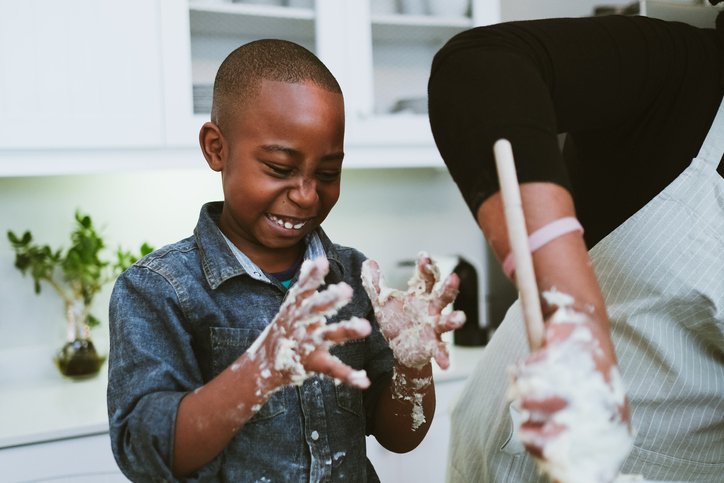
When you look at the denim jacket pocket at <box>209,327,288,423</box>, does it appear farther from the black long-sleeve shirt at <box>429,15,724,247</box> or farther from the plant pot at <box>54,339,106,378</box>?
the plant pot at <box>54,339,106,378</box>

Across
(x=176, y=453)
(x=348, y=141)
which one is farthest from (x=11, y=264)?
(x=176, y=453)

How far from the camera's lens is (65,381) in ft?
6.09

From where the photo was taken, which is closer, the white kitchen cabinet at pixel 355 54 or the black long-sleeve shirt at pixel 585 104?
the black long-sleeve shirt at pixel 585 104

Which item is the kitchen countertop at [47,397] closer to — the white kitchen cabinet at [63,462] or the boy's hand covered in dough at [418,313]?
the white kitchen cabinet at [63,462]

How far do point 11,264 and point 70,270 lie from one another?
191 millimetres

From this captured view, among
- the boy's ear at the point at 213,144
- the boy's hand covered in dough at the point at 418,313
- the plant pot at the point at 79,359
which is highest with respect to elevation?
the boy's ear at the point at 213,144

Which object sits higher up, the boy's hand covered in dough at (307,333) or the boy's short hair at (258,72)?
the boy's short hair at (258,72)

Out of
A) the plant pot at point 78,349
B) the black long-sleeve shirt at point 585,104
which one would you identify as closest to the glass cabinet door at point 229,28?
the plant pot at point 78,349

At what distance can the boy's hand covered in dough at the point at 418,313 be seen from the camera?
75 cm

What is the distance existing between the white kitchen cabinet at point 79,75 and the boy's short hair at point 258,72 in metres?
0.80

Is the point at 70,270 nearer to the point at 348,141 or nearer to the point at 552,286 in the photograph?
the point at 348,141

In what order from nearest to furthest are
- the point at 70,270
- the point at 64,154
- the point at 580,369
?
the point at 580,369 < the point at 64,154 < the point at 70,270

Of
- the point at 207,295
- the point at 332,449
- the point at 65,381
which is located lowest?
the point at 65,381

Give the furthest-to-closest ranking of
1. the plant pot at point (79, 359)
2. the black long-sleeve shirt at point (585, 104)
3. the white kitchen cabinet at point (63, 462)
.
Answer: the plant pot at point (79, 359), the white kitchen cabinet at point (63, 462), the black long-sleeve shirt at point (585, 104)
